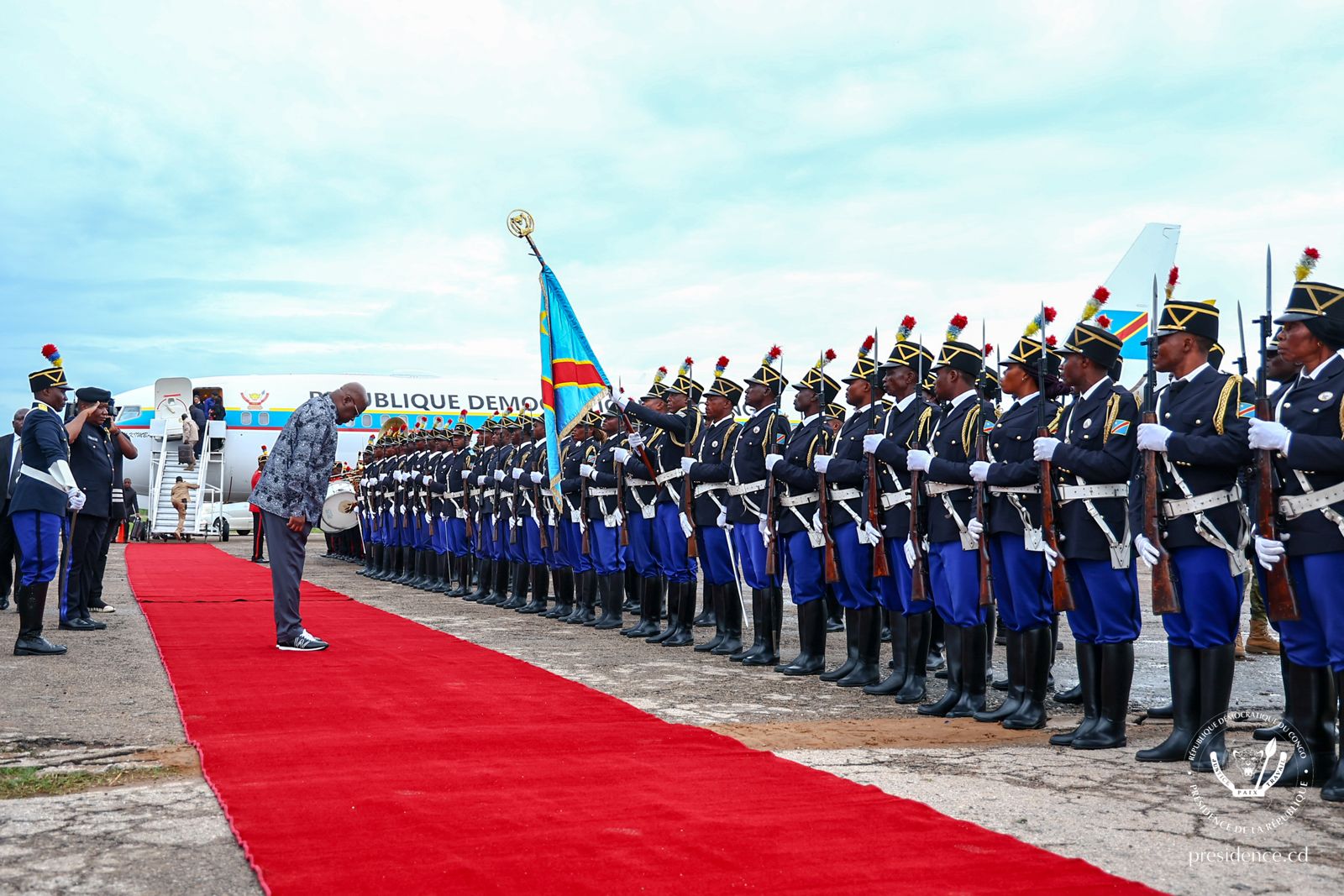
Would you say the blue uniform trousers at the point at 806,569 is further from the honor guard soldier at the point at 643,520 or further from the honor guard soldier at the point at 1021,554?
the honor guard soldier at the point at 643,520

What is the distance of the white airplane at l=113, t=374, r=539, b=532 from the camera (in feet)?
87.8

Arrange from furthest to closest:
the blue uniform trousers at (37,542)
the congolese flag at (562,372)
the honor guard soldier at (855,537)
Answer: the congolese flag at (562,372) < the blue uniform trousers at (37,542) < the honor guard soldier at (855,537)

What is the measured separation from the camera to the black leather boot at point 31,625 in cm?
805

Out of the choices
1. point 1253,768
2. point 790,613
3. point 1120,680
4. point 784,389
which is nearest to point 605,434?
point 790,613

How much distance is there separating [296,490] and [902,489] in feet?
13.4

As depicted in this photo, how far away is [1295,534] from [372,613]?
28.2 ft

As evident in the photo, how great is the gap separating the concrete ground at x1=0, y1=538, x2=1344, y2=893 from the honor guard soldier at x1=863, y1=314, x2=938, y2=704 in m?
0.28

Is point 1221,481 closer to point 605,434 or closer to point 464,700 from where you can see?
point 464,700

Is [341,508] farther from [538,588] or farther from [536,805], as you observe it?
[536,805]

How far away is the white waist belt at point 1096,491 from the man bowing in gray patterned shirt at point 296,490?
15.5ft

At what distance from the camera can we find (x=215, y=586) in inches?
560

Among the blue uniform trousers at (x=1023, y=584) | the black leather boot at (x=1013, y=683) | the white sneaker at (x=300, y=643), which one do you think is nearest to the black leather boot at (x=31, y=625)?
the white sneaker at (x=300, y=643)

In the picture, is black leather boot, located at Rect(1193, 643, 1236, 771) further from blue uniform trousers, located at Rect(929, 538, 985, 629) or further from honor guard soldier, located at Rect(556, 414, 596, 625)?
honor guard soldier, located at Rect(556, 414, 596, 625)

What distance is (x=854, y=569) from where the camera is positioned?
748cm
